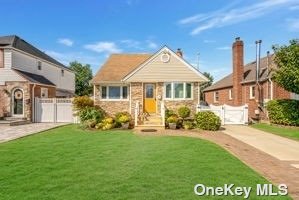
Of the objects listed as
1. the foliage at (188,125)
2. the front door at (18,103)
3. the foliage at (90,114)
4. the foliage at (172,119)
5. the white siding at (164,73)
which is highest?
the white siding at (164,73)

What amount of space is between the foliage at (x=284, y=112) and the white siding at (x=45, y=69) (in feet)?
71.9

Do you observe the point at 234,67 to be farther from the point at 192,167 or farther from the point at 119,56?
the point at 192,167

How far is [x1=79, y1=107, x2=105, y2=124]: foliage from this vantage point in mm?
21812

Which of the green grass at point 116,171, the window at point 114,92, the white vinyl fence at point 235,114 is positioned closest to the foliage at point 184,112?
the white vinyl fence at point 235,114

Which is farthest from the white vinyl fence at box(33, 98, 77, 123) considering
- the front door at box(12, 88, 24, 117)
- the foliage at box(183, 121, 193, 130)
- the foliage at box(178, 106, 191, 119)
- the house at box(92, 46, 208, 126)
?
the foliage at box(183, 121, 193, 130)

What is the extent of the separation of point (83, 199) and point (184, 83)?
58.7ft

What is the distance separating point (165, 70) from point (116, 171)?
51.2 feet

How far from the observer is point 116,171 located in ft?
27.9

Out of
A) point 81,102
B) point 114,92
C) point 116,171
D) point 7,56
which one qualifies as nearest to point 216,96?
point 114,92

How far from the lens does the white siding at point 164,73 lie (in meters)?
23.2

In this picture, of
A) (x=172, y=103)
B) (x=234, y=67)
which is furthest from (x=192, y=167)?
(x=234, y=67)

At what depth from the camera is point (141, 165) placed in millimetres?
9156

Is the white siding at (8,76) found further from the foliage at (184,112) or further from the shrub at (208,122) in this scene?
the shrub at (208,122)

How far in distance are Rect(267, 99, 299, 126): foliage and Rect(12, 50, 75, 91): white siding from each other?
2190cm
